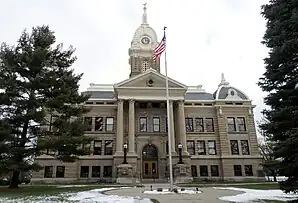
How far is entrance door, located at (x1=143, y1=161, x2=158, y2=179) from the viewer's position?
3847 centimetres

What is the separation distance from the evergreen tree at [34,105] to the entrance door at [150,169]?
706 inches

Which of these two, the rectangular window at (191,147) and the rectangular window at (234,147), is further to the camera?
the rectangular window at (234,147)

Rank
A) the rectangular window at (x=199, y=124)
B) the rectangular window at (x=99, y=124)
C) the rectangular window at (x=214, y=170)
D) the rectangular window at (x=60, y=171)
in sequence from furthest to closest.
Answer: the rectangular window at (x=199, y=124) → the rectangular window at (x=99, y=124) → the rectangular window at (x=214, y=170) → the rectangular window at (x=60, y=171)

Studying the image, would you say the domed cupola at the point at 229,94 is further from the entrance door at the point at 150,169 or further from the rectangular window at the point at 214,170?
the entrance door at the point at 150,169

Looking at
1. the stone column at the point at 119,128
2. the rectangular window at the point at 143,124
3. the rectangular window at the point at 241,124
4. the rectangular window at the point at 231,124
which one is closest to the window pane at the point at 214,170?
the rectangular window at the point at 231,124

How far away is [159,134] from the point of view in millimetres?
40438

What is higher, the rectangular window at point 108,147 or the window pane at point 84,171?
the rectangular window at point 108,147

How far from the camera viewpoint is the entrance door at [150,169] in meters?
38.5

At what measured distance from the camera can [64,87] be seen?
73.4ft

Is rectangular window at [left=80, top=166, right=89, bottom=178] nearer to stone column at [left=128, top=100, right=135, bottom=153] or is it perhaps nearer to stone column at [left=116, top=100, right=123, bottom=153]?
stone column at [left=116, top=100, right=123, bottom=153]

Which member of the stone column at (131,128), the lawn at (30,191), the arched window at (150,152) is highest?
the stone column at (131,128)

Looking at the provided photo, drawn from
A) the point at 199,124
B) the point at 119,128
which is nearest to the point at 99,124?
the point at 119,128

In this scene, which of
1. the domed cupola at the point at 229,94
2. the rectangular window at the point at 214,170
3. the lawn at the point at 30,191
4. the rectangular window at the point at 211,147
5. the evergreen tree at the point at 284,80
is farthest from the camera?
the domed cupola at the point at 229,94

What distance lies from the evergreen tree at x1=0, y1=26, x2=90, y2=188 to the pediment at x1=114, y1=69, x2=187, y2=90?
16.9 m
